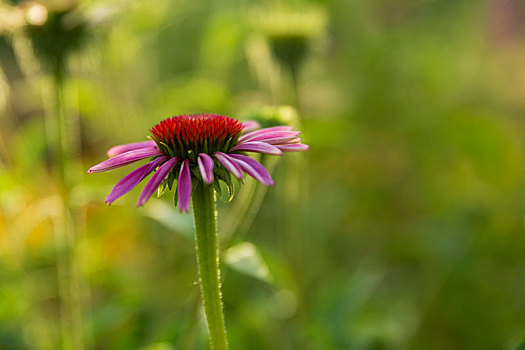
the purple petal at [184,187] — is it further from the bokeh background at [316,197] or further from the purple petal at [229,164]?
the bokeh background at [316,197]

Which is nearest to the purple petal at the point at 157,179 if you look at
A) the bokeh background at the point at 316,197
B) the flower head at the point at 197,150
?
the flower head at the point at 197,150

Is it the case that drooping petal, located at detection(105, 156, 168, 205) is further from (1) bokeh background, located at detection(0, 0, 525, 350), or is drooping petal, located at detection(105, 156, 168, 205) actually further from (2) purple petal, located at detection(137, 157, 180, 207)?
(1) bokeh background, located at detection(0, 0, 525, 350)

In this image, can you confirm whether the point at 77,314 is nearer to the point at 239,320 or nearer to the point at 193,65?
the point at 239,320

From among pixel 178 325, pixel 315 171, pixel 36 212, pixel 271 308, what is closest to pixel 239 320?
pixel 271 308

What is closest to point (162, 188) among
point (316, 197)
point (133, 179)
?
point (133, 179)

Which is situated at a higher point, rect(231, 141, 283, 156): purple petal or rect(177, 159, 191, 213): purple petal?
rect(231, 141, 283, 156): purple petal

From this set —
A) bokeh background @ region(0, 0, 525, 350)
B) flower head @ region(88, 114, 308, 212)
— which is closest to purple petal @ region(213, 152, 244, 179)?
flower head @ region(88, 114, 308, 212)

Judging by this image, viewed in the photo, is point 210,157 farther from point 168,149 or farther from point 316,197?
point 316,197
